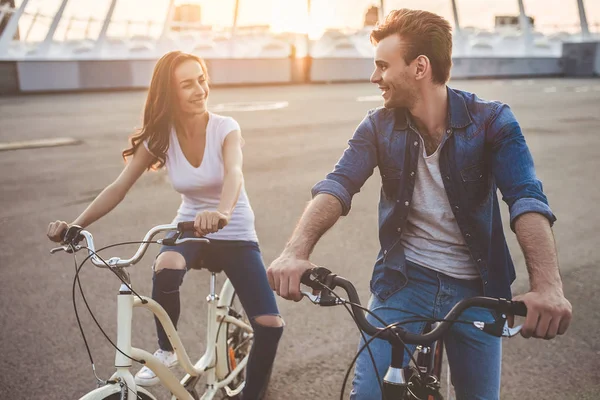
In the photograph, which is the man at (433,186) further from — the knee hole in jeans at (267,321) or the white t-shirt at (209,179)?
the white t-shirt at (209,179)

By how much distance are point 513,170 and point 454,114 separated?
304 mm

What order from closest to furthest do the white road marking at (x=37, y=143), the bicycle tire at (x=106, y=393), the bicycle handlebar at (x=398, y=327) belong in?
the bicycle handlebar at (x=398, y=327) → the bicycle tire at (x=106, y=393) → the white road marking at (x=37, y=143)

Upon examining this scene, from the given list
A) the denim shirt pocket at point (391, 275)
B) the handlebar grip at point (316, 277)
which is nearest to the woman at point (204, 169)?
the denim shirt pocket at point (391, 275)

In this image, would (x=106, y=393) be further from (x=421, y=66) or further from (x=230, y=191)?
(x=421, y=66)

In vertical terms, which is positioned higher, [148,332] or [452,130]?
[452,130]

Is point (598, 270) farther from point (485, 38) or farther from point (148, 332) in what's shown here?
point (485, 38)

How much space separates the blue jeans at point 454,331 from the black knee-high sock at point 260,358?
3.09 feet

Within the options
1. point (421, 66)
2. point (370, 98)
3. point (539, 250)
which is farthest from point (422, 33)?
point (370, 98)

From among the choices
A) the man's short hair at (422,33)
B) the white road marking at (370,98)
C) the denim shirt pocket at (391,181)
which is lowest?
the white road marking at (370,98)

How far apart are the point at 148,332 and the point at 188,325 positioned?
0.92ft

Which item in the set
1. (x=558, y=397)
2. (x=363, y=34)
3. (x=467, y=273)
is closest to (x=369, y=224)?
(x=558, y=397)

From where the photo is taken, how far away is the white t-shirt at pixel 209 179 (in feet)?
11.4

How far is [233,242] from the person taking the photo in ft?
11.3

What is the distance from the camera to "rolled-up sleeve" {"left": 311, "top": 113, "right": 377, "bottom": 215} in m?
2.53
